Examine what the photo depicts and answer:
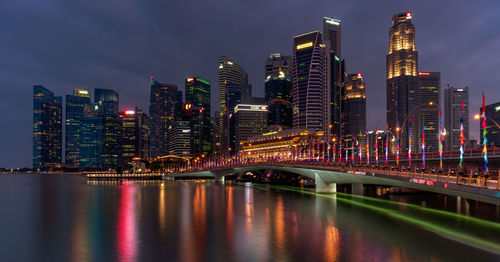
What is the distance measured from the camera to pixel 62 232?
36.7 meters

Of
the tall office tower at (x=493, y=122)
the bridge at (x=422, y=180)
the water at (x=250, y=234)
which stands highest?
the tall office tower at (x=493, y=122)

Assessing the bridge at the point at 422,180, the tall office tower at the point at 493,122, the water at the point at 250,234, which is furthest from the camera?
the tall office tower at the point at 493,122

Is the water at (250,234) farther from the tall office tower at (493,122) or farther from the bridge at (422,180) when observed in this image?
the tall office tower at (493,122)

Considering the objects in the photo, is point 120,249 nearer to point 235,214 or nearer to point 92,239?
point 92,239

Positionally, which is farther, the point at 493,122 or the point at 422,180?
the point at 493,122

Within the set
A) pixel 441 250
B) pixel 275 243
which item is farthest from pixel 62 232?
pixel 441 250

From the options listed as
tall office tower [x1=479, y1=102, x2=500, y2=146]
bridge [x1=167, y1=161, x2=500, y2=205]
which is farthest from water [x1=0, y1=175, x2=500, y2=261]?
tall office tower [x1=479, y1=102, x2=500, y2=146]

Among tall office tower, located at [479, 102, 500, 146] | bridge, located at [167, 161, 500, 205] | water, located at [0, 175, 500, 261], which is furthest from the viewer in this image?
tall office tower, located at [479, 102, 500, 146]

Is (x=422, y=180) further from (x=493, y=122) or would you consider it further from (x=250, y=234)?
(x=493, y=122)

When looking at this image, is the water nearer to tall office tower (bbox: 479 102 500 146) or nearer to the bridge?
the bridge

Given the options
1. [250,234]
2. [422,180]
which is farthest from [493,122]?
[250,234]

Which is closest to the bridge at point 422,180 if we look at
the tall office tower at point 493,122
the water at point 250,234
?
the water at point 250,234

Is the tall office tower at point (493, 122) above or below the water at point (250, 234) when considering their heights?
above

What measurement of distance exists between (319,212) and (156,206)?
26689mm
